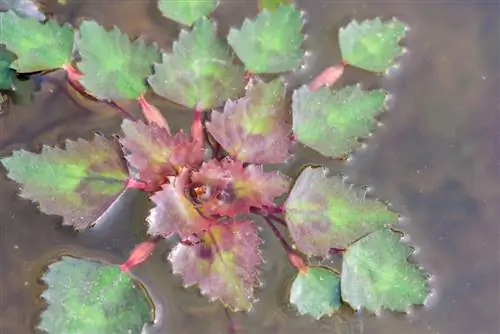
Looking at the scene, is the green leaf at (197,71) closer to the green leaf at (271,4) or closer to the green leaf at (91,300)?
the green leaf at (271,4)

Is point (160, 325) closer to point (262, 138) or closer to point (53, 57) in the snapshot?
point (262, 138)

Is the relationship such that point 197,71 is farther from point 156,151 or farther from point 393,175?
point 393,175

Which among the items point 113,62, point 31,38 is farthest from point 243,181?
point 31,38

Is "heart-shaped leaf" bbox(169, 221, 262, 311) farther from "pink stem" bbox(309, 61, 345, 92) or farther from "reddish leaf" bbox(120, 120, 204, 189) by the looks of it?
"pink stem" bbox(309, 61, 345, 92)

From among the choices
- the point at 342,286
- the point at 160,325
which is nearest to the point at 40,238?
the point at 160,325

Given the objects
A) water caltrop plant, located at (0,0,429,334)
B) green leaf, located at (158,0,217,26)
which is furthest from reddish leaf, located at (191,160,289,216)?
green leaf, located at (158,0,217,26)

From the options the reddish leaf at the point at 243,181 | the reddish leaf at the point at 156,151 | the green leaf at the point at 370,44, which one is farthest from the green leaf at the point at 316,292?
the green leaf at the point at 370,44
